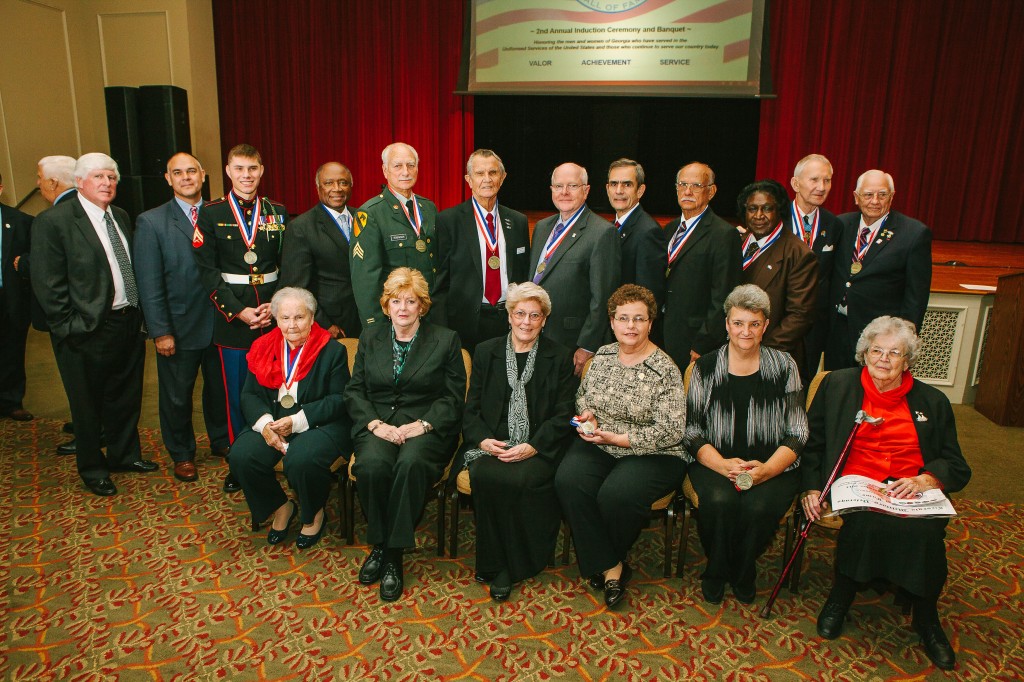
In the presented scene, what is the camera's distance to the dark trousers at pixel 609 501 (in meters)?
2.72

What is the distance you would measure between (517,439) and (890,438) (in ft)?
4.94

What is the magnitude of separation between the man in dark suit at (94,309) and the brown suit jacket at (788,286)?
3288mm

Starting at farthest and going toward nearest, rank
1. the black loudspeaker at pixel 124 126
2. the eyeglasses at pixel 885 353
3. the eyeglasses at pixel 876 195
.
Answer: the black loudspeaker at pixel 124 126, the eyeglasses at pixel 876 195, the eyeglasses at pixel 885 353

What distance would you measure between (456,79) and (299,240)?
5.66m

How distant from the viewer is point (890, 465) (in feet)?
8.59

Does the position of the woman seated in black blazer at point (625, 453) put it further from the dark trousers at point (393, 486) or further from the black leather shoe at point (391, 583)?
the black leather shoe at point (391, 583)

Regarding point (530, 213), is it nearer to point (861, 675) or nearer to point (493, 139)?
point (493, 139)

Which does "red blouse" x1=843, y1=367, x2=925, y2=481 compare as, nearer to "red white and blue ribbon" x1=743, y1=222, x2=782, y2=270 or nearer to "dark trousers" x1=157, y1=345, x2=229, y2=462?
"red white and blue ribbon" x1=743, y1=222, x2=782, y2=270

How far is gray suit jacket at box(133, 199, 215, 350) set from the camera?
11.4 feet

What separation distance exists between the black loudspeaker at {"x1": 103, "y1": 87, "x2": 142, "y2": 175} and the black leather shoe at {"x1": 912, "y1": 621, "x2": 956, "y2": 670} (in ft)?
26.2

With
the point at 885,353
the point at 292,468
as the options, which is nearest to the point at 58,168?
the point at 292,468

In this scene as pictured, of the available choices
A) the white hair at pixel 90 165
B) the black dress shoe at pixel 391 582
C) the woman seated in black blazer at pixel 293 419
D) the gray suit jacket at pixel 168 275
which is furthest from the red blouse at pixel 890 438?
the white hair at pixel 90 165

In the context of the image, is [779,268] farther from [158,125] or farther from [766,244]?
[158,125]

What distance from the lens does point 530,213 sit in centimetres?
909
